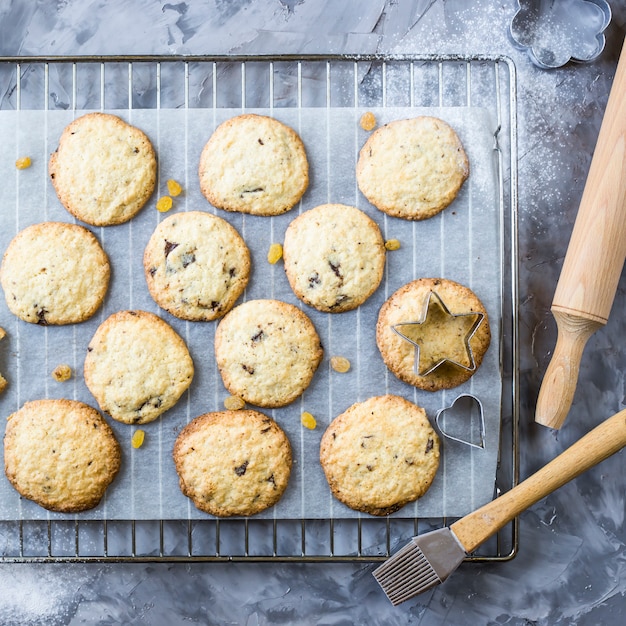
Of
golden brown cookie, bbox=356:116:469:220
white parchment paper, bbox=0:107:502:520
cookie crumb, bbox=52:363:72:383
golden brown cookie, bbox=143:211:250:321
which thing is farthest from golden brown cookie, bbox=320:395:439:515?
cookie crumb, bbox=52:363:72:383

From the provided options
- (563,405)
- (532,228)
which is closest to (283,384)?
(563,405)

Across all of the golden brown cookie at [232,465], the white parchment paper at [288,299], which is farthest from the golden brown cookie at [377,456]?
the golden brown cookie at [232,465]

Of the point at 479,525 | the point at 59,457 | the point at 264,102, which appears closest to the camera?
the point at 479,525

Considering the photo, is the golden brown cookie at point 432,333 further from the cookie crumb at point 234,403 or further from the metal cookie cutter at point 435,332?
the cookie crumb at point 234,403

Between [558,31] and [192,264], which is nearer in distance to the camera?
[192,264]

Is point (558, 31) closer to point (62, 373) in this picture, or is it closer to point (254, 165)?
point (254, 165)

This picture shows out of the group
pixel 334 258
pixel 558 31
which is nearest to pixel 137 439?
pixel 334 258

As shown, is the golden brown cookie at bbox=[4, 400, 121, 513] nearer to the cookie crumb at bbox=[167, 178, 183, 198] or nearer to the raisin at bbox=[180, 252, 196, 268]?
the raisin at bbox=[180, 252, 196, 268]
